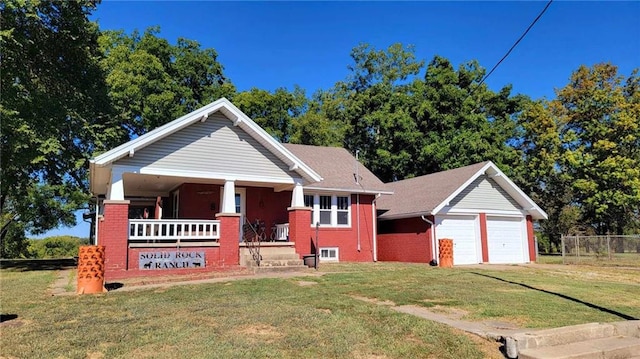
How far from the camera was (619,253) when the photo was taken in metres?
21.9

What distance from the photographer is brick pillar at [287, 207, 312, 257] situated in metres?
17.6

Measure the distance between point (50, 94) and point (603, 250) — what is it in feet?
90.1

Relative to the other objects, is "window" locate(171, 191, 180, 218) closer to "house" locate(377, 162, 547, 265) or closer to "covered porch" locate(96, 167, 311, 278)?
"covered porch" locate(96, 167, 311, 278)

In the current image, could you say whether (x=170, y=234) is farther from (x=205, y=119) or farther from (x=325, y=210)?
(x=325, y=210)

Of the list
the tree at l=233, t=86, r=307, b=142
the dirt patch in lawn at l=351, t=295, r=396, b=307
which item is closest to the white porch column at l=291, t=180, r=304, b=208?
the dirt patch in lawn at l=351, t=295, r=396, b=307

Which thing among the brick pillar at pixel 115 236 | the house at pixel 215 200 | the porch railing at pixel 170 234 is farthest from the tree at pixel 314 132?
the brick pillar at pixel 115 236

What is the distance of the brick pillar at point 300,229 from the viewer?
1762cm

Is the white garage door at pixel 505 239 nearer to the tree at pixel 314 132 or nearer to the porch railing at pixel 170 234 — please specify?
the porch railing at pixel 170 234

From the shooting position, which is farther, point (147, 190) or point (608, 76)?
point (608, 76)

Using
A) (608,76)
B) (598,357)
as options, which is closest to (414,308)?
(598,357)

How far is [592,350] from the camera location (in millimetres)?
6102

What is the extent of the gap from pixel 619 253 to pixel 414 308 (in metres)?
18.3

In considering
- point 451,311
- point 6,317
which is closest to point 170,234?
point 6,317

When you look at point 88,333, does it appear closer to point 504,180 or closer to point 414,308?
point 414,308
